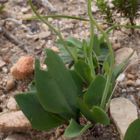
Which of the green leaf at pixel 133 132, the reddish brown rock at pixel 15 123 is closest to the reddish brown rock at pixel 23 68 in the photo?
the reddish brown rock at pixel 15 123

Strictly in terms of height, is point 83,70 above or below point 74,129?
above

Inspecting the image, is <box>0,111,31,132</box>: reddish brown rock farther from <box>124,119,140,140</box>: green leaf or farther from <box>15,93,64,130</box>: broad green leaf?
<box>124,119,140,140</box>: green leaf

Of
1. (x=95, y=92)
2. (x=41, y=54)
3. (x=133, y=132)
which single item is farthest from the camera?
(x=41, y=54)

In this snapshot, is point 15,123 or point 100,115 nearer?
point 100,115

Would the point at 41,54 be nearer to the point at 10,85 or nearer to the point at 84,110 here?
the point at 10,85

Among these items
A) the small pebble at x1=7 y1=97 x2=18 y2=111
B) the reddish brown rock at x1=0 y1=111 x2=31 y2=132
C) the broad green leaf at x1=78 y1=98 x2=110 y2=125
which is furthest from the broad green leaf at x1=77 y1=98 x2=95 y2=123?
the small pebble at x1=7 y1=97 x2=18 y2=111

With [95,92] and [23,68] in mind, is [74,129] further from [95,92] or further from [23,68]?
[23,68]

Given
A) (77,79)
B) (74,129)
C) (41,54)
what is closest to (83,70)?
(77,79)

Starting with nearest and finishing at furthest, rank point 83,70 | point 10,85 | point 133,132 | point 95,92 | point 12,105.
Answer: point 133,132
point 95,92
point 83,70
point 12,105
point 10,85
